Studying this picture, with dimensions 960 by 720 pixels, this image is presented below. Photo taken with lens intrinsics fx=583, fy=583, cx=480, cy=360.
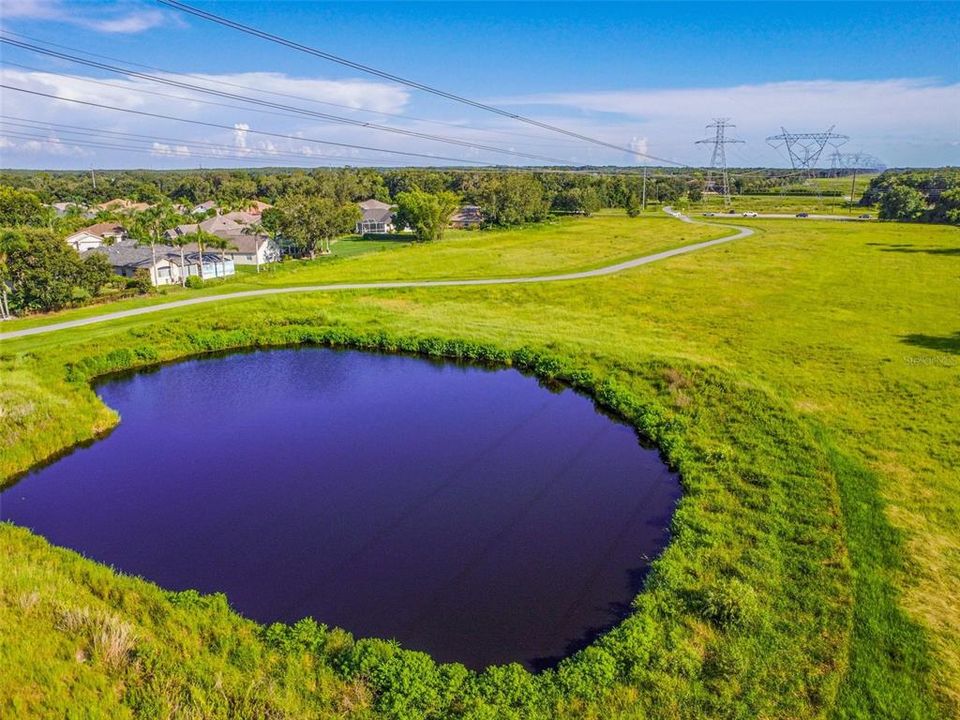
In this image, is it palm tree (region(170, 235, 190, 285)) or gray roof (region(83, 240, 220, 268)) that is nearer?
palm tree (region(170, 235, 190, 285))

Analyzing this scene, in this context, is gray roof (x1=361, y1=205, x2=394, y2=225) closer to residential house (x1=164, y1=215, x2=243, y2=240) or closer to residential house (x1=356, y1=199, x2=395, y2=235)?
residential house (x1=356, y1=199, x2=395, y2=235)

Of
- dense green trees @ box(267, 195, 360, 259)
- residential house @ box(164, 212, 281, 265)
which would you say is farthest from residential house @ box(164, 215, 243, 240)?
dense green trees @ box(267, 195, 360, 259)

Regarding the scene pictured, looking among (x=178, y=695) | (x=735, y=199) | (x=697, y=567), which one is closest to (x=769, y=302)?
(x=697, y=567)

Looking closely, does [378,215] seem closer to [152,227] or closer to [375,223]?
[375,223]

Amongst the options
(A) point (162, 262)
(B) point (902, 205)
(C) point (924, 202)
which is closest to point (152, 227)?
(A) point (162, 262)

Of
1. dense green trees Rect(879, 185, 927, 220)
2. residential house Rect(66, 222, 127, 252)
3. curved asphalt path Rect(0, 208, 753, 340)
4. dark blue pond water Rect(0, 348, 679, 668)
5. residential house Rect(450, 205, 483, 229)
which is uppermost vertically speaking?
dense green trees Rect(879, 185, 927, 220)

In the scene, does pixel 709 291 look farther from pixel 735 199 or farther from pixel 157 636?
pixel 735 199

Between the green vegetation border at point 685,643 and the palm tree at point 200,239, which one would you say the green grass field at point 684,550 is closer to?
the green vegetation border at point 685,643
